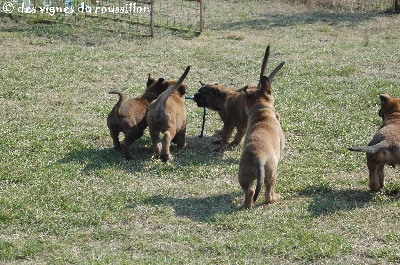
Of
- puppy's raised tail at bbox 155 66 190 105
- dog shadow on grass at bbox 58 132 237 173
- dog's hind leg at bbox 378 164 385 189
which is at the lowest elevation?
dog shadow on grass at bbox 58 132 237 173

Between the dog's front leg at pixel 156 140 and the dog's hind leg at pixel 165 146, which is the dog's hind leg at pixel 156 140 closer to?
the dog's front leg at pixel 156 140

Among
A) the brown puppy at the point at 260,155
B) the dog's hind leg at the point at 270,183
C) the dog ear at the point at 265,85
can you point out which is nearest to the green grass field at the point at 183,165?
the dog's hind leg at the point at 270,183

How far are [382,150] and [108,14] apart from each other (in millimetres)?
13896

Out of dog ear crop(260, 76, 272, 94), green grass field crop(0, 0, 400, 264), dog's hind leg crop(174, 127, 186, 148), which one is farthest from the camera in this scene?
dog's hind leg crop(174, 127, 186, 148)

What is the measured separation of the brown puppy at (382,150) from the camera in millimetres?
8820

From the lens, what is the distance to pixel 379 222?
8305 mm

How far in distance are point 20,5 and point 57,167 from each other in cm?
1321

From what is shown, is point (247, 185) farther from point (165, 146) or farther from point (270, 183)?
point (165, 146)

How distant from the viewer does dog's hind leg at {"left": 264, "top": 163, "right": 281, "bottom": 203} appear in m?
8.57

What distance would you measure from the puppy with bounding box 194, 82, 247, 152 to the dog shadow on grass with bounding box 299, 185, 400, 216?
2000 millimetres

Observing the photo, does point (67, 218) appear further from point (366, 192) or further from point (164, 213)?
point (366, 192)

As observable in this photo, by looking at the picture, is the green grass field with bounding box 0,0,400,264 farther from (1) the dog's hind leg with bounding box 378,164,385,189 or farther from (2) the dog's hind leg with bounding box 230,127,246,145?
(2) the dog's hind leg with bounding box 230,127,246,145

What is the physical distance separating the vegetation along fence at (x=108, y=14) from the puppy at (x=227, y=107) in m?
7.68

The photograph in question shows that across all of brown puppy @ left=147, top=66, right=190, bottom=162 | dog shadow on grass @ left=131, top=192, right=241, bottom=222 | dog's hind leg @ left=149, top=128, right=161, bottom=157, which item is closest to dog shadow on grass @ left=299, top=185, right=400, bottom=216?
dog shadow on grass @ left=131, top=192, right=241, bottom=222
